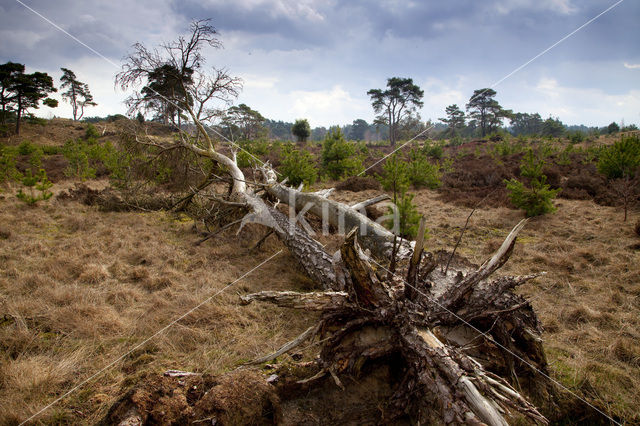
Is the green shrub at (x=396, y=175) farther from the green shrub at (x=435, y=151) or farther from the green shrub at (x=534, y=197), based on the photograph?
the green shrub at (x=435, y=151)

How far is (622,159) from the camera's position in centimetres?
874

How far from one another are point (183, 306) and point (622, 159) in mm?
12244

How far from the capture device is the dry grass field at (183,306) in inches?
94.3

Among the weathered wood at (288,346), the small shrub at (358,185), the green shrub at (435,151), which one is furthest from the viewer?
the green shrub at (435,151)

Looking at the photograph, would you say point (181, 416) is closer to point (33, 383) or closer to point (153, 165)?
point (33, 383)

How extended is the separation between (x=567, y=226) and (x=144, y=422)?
837 centimetres

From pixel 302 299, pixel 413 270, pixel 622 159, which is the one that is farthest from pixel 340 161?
pixel 302 299

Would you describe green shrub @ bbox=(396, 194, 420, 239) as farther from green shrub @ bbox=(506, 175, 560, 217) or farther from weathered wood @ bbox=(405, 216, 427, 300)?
green shrub @ bbox=(506, 175, 560, 217)

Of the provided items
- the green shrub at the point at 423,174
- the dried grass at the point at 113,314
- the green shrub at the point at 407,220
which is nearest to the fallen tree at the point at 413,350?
the dried grass at the point at 113,314

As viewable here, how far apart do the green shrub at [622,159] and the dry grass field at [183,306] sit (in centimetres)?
359

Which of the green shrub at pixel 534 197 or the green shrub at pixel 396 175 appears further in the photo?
the green shrub at pixel 396 175

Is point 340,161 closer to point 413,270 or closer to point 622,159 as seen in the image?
point 622,159

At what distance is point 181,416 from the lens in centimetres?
187

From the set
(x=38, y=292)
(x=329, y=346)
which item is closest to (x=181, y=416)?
(x=329, y=346)
